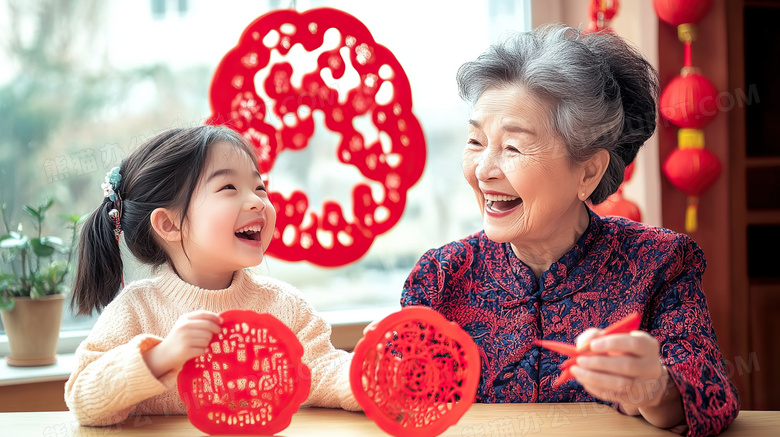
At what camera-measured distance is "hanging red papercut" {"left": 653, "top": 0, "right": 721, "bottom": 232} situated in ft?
6.68

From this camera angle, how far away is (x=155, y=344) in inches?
42.6

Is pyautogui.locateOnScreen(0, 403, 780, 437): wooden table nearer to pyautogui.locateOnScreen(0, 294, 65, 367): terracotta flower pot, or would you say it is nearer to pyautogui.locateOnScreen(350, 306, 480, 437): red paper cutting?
pyautogui.locateOnScreen(350, 306, 480, 437): red paper cutting

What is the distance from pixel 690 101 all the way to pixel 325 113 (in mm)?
963

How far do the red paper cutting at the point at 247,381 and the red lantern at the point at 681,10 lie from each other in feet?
4.99

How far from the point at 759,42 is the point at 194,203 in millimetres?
1820

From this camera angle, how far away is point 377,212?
192 centimetres

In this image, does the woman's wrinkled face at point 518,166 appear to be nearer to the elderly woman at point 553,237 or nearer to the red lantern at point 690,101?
the elderly woman at point 553,237

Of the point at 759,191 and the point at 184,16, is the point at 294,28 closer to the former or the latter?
the point at 184,16

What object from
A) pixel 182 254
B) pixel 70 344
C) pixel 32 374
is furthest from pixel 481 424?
pixel 70 344

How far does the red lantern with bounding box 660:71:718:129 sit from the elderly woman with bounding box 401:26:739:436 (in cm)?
66

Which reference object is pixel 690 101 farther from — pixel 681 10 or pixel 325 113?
pixel 325 113

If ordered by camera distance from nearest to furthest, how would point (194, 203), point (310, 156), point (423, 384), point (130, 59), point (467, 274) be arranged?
1. point (423, 384)
2. point (194, 203)
3. point (467, 274)
4. point (130, 59)
5. point (310, 156)

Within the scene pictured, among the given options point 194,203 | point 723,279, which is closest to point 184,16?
point 194,203

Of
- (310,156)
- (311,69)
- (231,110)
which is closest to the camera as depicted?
(231,110)
